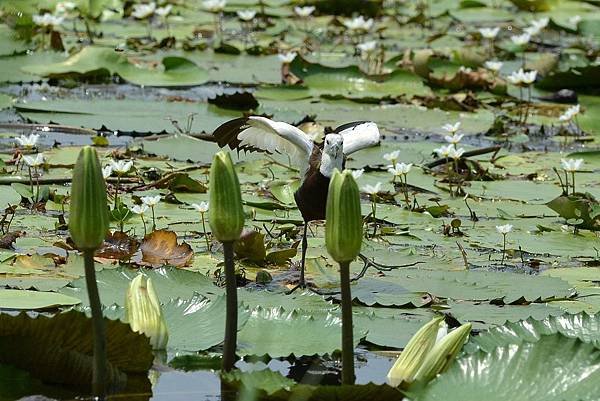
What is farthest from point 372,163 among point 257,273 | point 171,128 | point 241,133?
point 257,273

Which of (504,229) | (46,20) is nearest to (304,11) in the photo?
(46,20)

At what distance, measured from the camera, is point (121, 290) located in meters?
3.24

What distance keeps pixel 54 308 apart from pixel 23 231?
1.03 metres

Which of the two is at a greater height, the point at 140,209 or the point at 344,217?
the point at 344,217

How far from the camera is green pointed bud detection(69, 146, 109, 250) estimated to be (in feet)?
6.96

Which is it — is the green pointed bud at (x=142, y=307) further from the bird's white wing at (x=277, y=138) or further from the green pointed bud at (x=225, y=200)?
the bird's white wing at (x=277, y=138)

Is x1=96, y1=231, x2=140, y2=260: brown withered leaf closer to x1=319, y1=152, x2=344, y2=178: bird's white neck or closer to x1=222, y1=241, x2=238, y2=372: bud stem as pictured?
x1=319, y1=152, x2=344, y2=178: bird's white neck

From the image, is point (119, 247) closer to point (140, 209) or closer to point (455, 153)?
point (140, 209)

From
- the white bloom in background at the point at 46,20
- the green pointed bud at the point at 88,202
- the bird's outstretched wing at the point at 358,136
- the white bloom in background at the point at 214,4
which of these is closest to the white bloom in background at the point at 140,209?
the bird's outstretched wing at the point at 358,136

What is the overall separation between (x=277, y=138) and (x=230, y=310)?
5.58 ft

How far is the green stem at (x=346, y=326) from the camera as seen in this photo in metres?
2.25

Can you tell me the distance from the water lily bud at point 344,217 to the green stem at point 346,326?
0.12 feet

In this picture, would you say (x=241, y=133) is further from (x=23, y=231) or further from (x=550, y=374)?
(x=550, y=374)

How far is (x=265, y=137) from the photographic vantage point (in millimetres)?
4027
